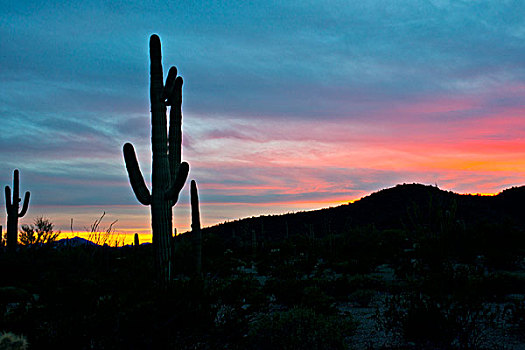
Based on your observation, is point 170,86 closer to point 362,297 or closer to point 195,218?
point 195,218

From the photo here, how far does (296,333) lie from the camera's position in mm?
6273

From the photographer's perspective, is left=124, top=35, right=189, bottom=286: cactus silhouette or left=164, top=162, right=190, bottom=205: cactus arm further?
left=124, top=35, right=189, bottom=286: cactus silhouette

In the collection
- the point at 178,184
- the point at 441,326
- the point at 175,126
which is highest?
the point at 175,126

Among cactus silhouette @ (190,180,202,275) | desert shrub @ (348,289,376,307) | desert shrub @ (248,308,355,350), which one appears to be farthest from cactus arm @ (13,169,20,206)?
desert shrub @ (248,308,355,350)

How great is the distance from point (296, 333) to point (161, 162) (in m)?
4.52

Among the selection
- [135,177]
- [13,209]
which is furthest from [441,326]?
[13,209]

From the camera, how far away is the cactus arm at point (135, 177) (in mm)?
9266

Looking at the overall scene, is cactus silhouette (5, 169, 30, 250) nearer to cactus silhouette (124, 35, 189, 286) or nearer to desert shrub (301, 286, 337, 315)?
cactus silhouette (124, 35, 189, 286)

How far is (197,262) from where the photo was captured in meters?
13.4

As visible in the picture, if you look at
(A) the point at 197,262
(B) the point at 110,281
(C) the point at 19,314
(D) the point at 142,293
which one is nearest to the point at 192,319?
(D) the point at 142,293

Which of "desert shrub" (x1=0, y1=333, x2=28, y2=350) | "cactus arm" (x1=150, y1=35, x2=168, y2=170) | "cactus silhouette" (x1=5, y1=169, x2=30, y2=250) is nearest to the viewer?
"desert shrub" (x1=0, y1=333, x2=28, y2=350)

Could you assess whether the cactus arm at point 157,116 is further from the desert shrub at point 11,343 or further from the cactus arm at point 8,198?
the cactus arm at point 8,198

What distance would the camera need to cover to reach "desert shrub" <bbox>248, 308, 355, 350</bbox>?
244 inches

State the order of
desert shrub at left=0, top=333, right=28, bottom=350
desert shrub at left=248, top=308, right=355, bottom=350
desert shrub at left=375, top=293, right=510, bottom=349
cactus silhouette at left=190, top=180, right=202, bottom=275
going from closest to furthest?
desert shrub at left=0, top=333, right=28, bottom=350, desert shrub at left=248, top=308, right=355, bottom=350, desert shrub at left=375, top=293, right=510, bottom=349, cactus silhouette at left=190, top=180, right=202, bottom=275
